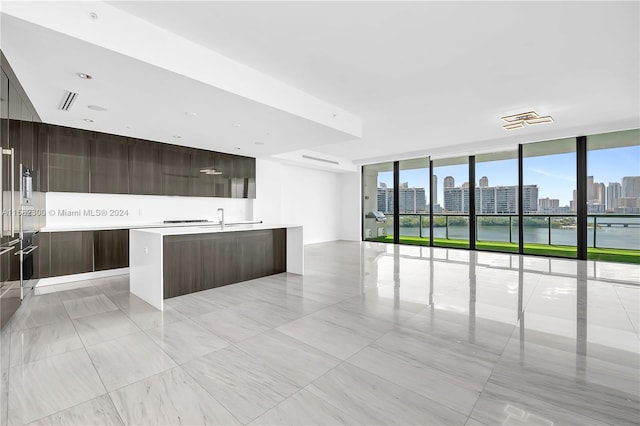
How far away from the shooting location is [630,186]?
6.32 metres

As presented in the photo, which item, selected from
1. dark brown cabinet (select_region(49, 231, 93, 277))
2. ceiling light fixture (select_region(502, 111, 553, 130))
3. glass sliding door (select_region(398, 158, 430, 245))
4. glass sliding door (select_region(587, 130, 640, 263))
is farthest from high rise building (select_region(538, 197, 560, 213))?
dark brown cabinet (select_region(49, 231, 93, 277))

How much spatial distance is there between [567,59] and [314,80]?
9.78ft

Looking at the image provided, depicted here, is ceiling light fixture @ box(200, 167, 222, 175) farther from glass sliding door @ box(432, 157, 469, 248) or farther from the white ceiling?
glass sliding door @ box(432, 157, 469, 248)

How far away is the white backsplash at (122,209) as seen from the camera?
510 cm

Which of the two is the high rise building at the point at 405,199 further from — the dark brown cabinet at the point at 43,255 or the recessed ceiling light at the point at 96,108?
the dark brown cabinet at the point at 43,255

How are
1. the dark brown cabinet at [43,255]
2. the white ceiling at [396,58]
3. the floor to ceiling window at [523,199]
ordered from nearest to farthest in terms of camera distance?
the white ceiling at [396,58] → the dark brown cabinet at [43,255] → the floor to ceiling window at [523,199]

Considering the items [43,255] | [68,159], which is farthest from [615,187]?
[43,255]

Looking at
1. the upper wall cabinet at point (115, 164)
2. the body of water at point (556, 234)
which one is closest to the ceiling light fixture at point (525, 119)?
the body of water at point (556, 234)

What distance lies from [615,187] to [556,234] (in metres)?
1.66

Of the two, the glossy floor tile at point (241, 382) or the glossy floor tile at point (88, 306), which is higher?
the glossy floor tile at point (88, 306)

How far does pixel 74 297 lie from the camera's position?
13.1 ft

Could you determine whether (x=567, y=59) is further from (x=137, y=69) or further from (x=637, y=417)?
(x=137, y=69)

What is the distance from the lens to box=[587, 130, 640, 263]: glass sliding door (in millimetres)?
6312

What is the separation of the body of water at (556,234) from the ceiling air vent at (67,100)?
871cm
